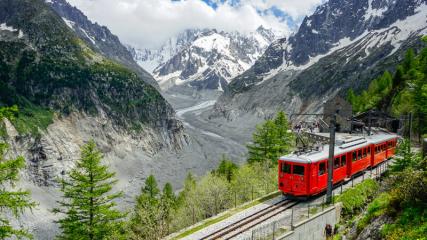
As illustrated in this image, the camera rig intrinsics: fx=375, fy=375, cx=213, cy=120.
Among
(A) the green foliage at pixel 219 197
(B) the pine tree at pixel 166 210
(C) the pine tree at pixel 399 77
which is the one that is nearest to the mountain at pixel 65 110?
(B) the pine tree at pixel 166 210

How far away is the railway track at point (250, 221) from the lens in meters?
23.5

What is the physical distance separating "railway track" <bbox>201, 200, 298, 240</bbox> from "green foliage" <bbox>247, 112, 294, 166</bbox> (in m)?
20.9

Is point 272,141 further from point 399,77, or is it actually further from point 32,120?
point 32,120

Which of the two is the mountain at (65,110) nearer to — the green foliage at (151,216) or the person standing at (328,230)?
the green foliage at (151,216)

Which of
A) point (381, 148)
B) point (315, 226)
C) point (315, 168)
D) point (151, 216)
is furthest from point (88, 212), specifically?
point (381, 148)

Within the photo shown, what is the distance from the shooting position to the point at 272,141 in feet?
169

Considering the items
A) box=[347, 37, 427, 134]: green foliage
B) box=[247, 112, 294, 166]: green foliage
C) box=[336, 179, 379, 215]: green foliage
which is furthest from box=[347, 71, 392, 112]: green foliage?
box=[336, 179, 379, 215]: green foliage

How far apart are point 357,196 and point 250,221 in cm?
842

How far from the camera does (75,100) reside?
419 ft

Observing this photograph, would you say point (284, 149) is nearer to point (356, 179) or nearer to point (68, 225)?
point (356, 179)

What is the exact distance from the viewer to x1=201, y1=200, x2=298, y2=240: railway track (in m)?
23.5

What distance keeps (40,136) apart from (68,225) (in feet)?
261

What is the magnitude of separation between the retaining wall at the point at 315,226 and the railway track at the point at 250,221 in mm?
3318

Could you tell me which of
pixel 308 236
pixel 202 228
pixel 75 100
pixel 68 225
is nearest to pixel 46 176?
pixel 75 100
